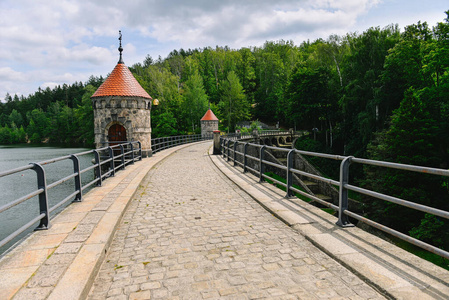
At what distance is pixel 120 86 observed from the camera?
16.4 metres

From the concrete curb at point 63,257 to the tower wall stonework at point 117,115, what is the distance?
456 inches

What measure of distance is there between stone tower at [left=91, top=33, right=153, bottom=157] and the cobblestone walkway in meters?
11.6

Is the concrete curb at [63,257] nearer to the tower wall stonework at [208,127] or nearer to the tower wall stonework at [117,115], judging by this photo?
the tower wall stonework at [117,115]

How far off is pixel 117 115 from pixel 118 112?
18cm

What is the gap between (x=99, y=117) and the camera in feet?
53.4

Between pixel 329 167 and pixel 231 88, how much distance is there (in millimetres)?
32871

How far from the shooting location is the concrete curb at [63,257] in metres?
2.63

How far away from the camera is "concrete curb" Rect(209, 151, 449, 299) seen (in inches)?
100

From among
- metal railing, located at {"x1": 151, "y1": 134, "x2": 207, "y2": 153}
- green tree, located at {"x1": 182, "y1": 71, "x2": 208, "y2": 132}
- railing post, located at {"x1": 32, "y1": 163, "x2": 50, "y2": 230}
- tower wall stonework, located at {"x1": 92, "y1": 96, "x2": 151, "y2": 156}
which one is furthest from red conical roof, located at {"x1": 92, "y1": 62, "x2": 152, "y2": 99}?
green tree, located at {"x1": 182, "y1": 71, "x2": 208, "y2": 132}

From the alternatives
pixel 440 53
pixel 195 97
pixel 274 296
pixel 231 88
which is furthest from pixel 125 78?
pixel 231 88

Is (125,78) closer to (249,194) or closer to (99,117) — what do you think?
(99,117)

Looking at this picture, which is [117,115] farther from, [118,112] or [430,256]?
[430,256]

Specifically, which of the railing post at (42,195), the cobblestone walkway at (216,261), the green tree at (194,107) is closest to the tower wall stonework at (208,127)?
the green tree at (194,107)

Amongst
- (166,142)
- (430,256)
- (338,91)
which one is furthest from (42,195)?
(338,91)
